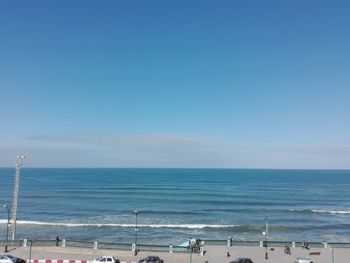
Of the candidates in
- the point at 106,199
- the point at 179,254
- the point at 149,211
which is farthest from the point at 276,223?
the point at 106,199

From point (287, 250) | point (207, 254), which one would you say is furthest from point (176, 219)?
point (287, 250)

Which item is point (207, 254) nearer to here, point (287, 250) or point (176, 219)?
point (287, 250)

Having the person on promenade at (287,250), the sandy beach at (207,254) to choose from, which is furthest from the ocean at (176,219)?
the person on promenade at (287,250)

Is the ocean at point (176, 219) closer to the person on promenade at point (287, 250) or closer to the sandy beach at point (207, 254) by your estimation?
the sandy beach at point (207, 254)

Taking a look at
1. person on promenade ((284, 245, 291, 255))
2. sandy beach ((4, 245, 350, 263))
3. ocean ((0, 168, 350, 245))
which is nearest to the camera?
sandy beach ((4, 245, 350, 263))

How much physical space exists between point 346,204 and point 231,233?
55171mm

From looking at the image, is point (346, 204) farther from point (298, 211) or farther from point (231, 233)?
point (231, 233)

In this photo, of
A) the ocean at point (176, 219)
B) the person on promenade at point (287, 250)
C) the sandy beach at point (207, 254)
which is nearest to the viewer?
the sandy beach at point (207, 254)

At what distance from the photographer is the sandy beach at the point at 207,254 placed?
32.2 metres

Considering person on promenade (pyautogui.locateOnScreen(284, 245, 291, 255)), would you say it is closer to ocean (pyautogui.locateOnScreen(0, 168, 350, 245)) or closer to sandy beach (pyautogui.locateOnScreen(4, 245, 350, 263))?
sandy beach (pyautogui.locateOnScreen(4, 245, 350, 263))

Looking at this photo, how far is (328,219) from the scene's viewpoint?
6981 centimetres

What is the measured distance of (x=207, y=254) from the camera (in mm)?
34094

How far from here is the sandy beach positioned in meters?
32.2

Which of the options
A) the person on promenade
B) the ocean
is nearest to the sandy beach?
the person on promenade
